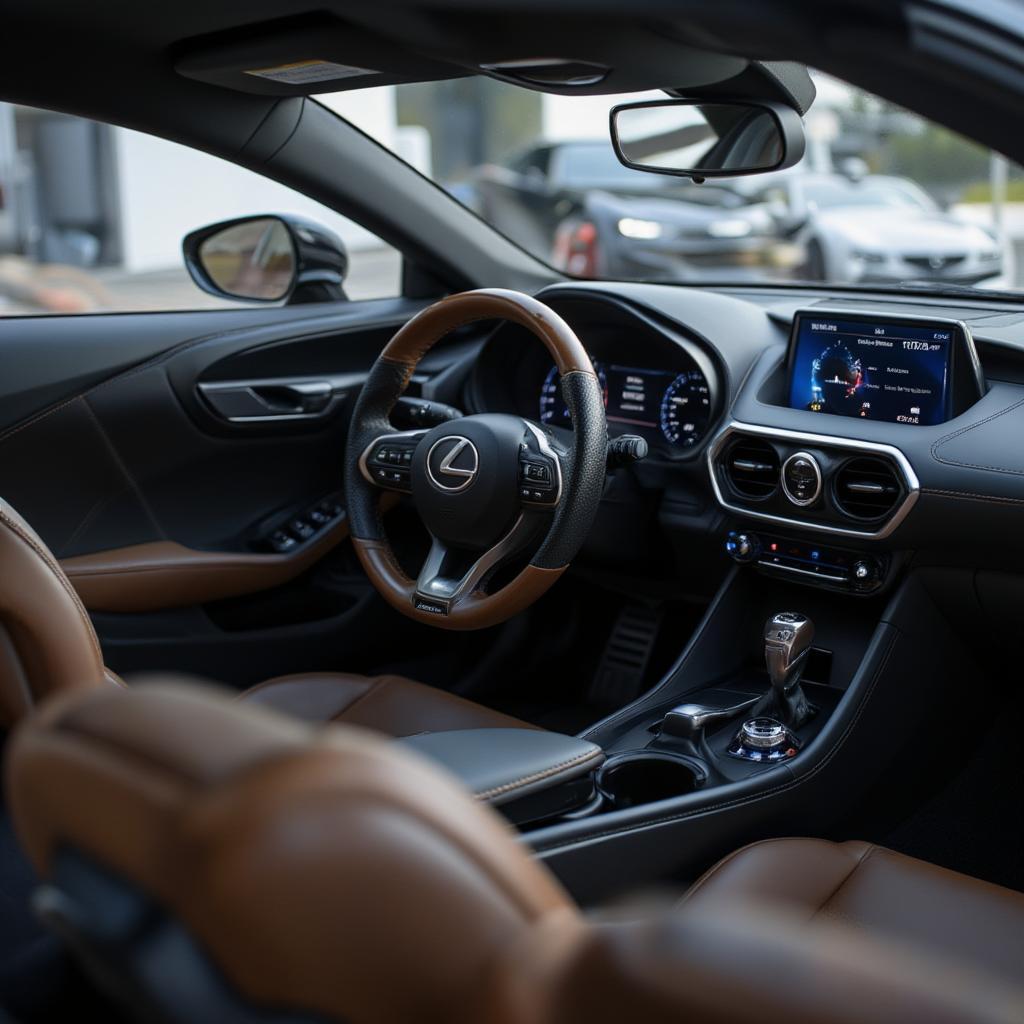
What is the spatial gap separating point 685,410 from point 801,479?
393mm

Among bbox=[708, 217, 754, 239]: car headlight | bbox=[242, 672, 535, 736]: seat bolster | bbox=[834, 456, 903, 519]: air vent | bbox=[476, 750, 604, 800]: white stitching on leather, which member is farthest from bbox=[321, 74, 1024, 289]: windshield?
bbox=[476, 750, 604, 800]: white stitching on leather

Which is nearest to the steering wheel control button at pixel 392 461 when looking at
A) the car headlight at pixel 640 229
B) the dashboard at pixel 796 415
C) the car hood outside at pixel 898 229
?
the dashboard at pixel 796 415

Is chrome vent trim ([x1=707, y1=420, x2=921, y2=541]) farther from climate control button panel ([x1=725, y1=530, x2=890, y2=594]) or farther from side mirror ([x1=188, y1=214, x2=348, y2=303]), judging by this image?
side mirror ([x1=188, y1=214, x2=348, y2=303])

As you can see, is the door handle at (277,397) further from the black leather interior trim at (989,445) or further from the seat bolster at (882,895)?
the seat bolster at (882,895)

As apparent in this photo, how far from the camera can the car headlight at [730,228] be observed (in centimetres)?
908

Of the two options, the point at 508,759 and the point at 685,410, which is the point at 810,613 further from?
the point at 508,759

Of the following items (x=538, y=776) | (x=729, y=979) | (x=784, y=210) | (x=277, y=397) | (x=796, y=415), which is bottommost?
(x=784, y=210)

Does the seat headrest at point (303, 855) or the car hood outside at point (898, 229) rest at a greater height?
the seat headrest at point (303, 855)

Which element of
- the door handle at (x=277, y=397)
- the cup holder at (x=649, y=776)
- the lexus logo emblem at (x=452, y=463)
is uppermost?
the lexus logo emblem at (x=452, y=463)

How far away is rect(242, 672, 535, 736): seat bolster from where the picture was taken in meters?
2.26

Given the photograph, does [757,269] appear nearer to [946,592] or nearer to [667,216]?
[667,216]

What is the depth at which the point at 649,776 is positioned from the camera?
7.13 ft

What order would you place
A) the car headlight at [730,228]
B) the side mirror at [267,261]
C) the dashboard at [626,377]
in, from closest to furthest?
1. the dashboard at [626,377]
2. the side mirror at [267,261]
3. the car headlight at [730,228]

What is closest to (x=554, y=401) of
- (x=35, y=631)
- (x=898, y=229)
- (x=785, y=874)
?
(x=785, y=874)
